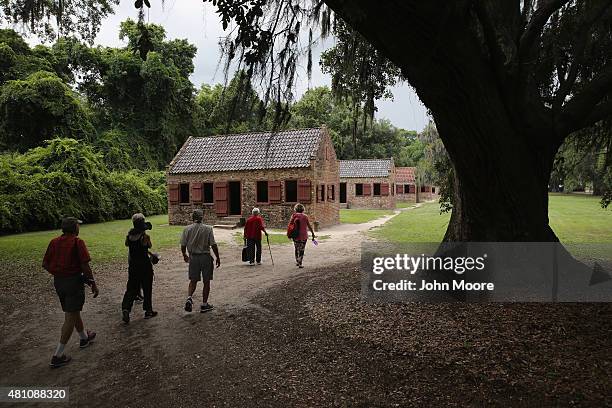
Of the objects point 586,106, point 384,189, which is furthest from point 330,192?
point 586,106

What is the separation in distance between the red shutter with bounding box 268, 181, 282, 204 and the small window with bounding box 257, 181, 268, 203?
74 cm

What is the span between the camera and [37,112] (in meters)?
25.4

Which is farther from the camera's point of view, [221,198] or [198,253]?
[221,198]

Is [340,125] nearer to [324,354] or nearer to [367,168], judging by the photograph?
[367,168]

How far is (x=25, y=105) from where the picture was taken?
80.8 feet

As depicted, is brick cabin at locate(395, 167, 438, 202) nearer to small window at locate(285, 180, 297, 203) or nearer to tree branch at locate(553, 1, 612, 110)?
small window at locate(285, 180, 297, 203)

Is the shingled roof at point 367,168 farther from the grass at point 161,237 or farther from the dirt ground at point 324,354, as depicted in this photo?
the dirt ground at point 324,354

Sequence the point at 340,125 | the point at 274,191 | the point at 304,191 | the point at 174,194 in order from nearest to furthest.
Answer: the point at 304,191 < the point at 274,191 < the point at 174,194 < the point at 340,125

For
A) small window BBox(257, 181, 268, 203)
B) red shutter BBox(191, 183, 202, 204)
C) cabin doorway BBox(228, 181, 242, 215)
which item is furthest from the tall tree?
red shutter BBox(191, 183, 202, 204)

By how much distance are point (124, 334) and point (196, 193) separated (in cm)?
1634

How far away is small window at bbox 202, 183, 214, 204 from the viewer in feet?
72.1

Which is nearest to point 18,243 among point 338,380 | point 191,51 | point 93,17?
point 93,17

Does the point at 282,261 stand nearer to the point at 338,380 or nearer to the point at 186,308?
the point at 186,308

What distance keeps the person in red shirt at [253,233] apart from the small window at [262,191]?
1007cm
